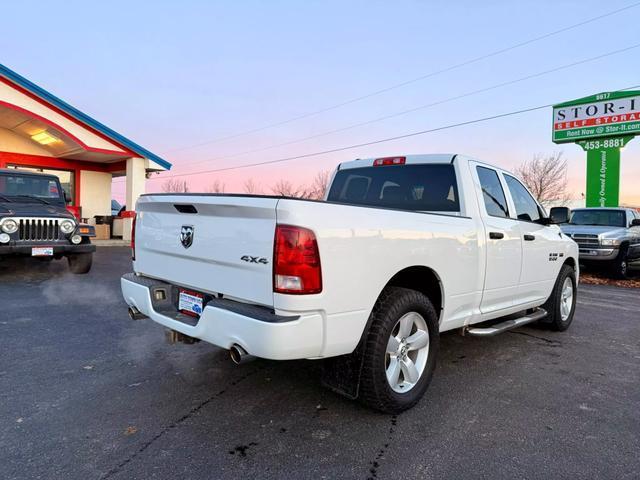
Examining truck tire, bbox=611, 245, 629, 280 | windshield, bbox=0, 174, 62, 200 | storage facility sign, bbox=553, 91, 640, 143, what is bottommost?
truck tire, bbox=611, 245, 629, 280

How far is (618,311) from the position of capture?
707 cm

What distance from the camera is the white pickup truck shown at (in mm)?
2508

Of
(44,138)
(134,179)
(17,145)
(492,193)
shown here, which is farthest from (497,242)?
(17,145)

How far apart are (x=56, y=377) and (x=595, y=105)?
2163 cm

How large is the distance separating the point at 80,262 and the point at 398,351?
799 cm

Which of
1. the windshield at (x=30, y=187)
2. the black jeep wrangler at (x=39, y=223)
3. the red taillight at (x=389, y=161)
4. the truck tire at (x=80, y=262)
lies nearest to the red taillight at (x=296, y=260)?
the red taillight at (x=389, y=161)

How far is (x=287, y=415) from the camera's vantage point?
307 centimetres

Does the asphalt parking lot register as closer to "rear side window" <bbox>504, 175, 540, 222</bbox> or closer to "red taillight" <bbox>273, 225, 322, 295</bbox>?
"red taillight" <bbox>273, 225, 322, 295</bbox>

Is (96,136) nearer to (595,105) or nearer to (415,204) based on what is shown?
(415,204)

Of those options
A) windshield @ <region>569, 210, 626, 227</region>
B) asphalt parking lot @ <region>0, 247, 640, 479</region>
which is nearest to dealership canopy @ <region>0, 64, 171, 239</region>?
Answer: asphalt parking lot @ <region>0, 247, 640, 479</region>

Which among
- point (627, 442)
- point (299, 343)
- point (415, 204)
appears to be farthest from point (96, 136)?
point (627, 442)

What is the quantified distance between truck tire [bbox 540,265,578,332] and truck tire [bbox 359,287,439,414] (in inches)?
109

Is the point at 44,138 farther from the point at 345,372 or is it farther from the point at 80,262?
the point at 345,372

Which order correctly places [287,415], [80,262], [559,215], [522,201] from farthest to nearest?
1. [80,262]
2. [559,215]
3. [522,201]
4. [287,415]
